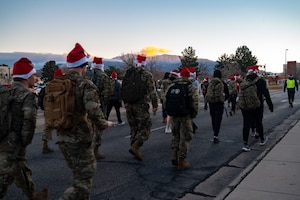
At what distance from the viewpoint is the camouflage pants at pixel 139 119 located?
6.84m

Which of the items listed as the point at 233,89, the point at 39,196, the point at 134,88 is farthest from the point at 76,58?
the point at 233,89

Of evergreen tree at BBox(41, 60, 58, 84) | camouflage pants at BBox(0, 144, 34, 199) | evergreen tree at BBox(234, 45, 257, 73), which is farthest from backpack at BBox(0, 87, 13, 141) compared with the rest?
evergreen tree at BBox(234, 45, 257, 73)

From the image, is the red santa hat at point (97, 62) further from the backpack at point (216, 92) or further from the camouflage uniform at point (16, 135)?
the camouflage uniform at point (16, 135)

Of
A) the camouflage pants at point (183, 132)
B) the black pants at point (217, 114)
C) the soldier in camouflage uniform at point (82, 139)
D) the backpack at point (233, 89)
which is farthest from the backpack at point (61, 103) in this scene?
the backpack at point (233, 89)

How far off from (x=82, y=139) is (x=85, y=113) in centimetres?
30

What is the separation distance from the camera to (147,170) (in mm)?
6355

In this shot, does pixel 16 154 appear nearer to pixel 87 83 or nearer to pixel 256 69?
pixel 87 83

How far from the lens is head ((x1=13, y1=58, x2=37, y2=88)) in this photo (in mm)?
4149

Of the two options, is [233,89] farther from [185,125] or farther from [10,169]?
[10,169]

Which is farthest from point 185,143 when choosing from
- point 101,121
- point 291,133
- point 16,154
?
point 291,133

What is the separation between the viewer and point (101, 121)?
150 inches

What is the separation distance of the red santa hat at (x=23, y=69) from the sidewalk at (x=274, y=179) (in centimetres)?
300

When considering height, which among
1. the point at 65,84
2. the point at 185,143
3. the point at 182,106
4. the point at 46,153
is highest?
the point at 65,84

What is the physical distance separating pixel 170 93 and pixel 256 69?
312 cm
